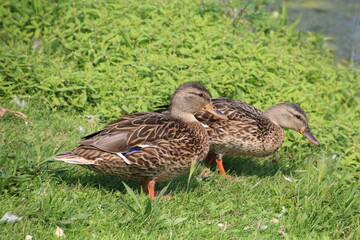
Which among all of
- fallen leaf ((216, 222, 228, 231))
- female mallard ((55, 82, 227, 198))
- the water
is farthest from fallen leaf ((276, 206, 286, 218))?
the water

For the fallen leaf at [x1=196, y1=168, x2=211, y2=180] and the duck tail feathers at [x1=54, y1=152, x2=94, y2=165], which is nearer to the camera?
the duck tail feathers at [x1=54, y1=152, x2=94, y2=165]

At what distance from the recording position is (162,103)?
6.59 meters

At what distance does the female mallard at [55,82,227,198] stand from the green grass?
0.24 m

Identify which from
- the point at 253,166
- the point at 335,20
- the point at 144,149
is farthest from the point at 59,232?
the point at 335,20

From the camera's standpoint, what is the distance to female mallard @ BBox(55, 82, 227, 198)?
185 inches

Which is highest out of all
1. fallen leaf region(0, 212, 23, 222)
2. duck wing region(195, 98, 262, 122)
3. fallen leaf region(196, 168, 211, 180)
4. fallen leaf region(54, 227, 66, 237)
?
fallen leaf region(0, 212, 23, 222)

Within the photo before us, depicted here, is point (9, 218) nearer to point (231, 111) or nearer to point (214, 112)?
point (214, 112)

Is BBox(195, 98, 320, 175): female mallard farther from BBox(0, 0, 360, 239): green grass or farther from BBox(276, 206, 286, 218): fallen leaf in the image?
BBox(276, 206, 286, 218): fallen leaf

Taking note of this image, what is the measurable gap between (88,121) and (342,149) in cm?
306

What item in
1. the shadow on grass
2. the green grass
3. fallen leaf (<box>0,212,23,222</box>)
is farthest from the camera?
the shadow on grass

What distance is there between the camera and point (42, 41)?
753cm

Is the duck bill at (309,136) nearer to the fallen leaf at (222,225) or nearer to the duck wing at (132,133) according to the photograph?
the duck wing at (132,133)

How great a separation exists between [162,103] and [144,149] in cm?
188

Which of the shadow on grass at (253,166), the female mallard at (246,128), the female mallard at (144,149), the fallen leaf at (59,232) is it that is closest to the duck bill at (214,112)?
the female mallard at (246,128)
